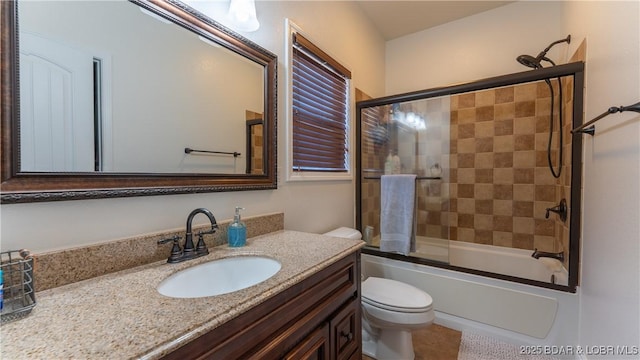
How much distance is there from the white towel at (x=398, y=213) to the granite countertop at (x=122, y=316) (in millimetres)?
1410

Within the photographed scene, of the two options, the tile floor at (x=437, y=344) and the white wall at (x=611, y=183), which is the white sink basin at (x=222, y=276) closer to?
the tile floor at (x=437, y=344)

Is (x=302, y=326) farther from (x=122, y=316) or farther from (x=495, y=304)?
(x=495, y=304)

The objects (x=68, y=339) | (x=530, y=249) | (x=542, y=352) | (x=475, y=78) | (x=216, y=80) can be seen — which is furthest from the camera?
(x=475, y=78)

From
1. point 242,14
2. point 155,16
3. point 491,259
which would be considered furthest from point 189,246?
point 491,259

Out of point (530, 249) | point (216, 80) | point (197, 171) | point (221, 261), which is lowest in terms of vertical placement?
point (530, 249)

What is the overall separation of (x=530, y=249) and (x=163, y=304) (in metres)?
2.73

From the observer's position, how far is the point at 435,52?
2.70m

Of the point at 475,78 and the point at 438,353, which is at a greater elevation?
the point at 475,78

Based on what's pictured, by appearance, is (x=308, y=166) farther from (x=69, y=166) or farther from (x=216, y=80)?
(x=69, y=166)

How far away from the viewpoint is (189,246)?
0.99m

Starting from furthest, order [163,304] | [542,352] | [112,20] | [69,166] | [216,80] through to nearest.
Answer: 1. [542,352]
2. [216,80]
3. [112,20]
4. [69,166]
5. [163,304]

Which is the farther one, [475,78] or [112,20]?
[475,78]

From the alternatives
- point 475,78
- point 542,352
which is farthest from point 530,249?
point 475,78

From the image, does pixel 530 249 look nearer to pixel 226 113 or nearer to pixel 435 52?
pixel 435 52
